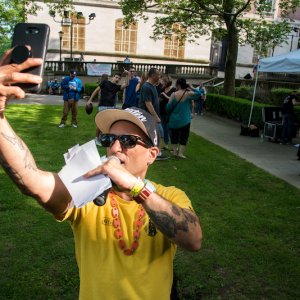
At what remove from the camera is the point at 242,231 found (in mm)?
5273

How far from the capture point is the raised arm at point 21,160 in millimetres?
1355

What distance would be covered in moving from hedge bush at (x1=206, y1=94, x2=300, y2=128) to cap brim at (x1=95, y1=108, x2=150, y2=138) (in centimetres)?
1203

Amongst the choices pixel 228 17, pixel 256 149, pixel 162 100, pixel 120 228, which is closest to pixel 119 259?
pixel 120 228

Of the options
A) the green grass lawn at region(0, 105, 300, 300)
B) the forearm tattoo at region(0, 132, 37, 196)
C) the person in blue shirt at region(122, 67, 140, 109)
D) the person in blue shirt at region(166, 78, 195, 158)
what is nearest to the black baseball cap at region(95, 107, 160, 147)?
the forearm tattoo at region(0, 132, 37, 196)

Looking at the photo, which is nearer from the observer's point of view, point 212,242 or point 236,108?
point 212,242

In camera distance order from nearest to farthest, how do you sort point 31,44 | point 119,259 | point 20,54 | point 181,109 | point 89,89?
1. point 20,54
2. point 31,44
3. point 119,259
4. point 181,109
5. point 89,89

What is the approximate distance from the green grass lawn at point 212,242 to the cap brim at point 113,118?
2268 millimetres

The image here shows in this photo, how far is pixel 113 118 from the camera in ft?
6.84

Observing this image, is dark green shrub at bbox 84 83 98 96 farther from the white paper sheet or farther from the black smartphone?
the white paper sheet

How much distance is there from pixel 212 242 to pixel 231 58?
15420 mm

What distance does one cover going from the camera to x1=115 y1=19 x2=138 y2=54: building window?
37844 mm

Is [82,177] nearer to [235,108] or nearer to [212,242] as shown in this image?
[212,242]

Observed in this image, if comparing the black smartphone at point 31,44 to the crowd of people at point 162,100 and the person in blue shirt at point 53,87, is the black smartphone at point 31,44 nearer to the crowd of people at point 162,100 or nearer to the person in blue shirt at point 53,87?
the crowd of people at point 162,100

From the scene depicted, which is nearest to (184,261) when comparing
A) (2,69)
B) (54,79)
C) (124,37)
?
(2,69)
